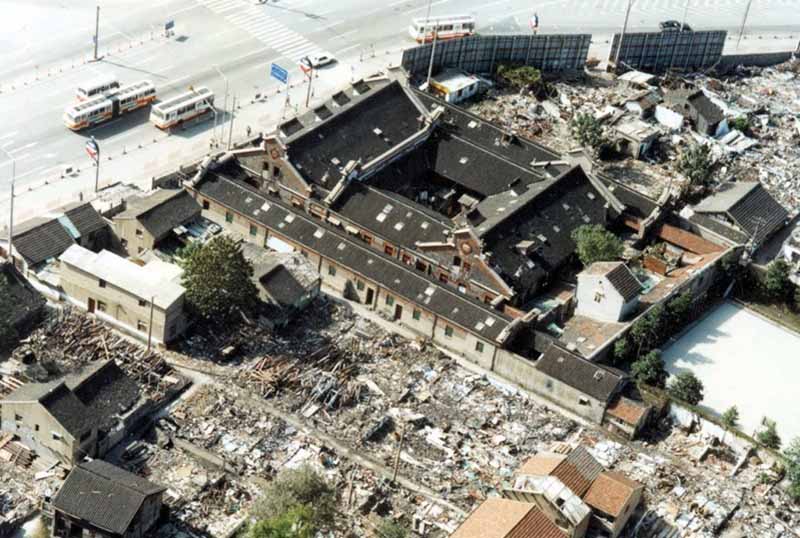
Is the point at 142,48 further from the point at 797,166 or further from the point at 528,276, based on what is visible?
the point at 797,166

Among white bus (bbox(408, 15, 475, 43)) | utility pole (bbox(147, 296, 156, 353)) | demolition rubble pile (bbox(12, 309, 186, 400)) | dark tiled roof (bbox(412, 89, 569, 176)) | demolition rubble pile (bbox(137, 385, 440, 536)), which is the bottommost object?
demolition rubble pile (bbox(137, 385, 440, 536))

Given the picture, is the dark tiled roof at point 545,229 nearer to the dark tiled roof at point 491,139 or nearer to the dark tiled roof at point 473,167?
the dark tiled roof at point 473,167

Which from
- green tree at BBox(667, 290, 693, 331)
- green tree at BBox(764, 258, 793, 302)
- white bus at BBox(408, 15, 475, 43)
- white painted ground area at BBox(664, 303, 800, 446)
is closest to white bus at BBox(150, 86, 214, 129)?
white bus at BBox(408, 15, 475, 43)

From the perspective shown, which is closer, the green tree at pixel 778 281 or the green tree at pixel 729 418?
the green tree at pixel 729 418

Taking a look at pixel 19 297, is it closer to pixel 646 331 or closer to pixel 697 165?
pixel 646 331

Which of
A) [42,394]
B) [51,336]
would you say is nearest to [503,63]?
[51,336]

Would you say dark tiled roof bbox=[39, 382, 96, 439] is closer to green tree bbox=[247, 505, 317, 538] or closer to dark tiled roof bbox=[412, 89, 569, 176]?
green tree bbox=[247, 505, 317, 538]

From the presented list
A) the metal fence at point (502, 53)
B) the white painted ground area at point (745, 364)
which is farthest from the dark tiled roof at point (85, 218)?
the white painted ground area at point (745, 364)
